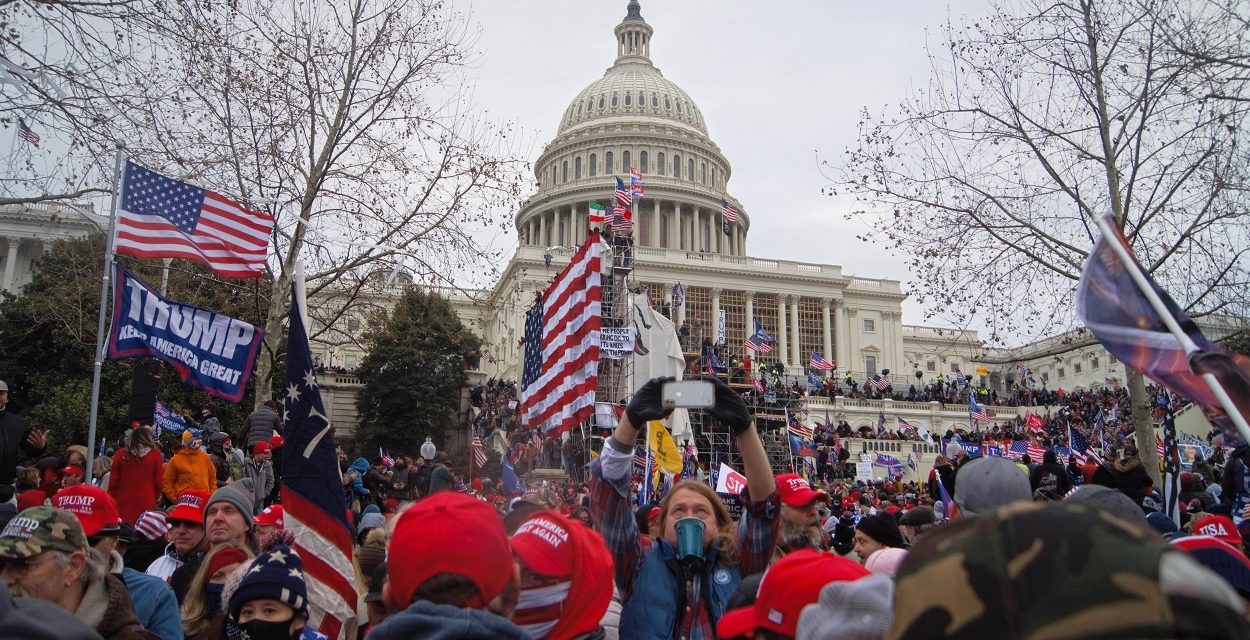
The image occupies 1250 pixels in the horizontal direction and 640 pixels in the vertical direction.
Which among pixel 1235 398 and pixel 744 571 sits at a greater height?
pixel 1235 398

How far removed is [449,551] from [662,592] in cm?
148

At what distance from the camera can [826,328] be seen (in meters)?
73.1

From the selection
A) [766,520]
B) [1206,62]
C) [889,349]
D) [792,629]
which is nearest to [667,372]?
[1206,62]

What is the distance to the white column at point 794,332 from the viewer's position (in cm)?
7169

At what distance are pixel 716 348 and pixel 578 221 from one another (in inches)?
1645

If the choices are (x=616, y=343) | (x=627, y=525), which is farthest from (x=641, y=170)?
(x=627, y=525)

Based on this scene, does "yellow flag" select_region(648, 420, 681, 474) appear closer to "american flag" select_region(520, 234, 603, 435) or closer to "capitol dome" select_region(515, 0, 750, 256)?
"american flag" select_region(520, 234, 603, 435)

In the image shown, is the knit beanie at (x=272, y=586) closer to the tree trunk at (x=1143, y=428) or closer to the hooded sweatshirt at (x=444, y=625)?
the hooded sweatshirt at (x=444, y=625)

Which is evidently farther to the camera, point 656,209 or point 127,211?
point 656,209

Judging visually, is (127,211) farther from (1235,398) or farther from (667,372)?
(667,372)

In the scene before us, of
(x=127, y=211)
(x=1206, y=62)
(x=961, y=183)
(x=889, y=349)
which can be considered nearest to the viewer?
(x=127, y=211)

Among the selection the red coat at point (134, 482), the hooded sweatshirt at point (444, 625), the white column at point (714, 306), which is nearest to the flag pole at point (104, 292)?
the red coat at point (134, 482)

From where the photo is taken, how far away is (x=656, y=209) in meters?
80.1

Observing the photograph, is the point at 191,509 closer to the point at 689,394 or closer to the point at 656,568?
the point at 656,568
